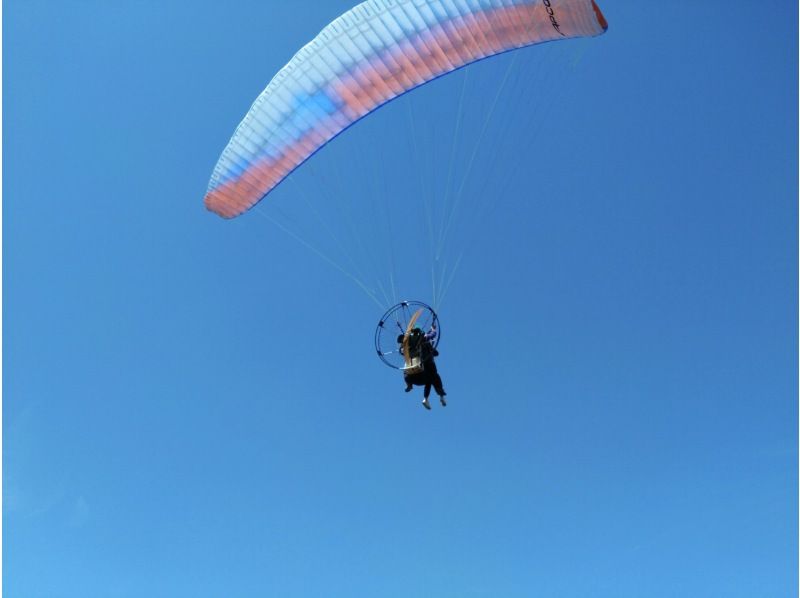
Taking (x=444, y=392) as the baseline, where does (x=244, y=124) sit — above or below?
above

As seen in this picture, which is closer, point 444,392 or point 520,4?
point 520,4

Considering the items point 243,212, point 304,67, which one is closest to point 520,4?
point 304,67

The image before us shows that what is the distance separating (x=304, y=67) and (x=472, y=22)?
368cm

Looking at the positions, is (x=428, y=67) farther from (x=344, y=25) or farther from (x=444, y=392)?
(x=444, y=392)

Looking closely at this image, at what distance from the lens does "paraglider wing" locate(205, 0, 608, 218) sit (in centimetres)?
1450

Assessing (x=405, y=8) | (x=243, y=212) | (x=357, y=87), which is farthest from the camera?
(x=243, y=212)

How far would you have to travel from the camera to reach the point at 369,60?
1496 centimetres

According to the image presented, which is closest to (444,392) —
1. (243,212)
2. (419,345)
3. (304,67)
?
(419,345)

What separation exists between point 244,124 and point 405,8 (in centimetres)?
440

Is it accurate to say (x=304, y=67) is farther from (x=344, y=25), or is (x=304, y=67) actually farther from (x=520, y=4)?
(x=520, y=4)

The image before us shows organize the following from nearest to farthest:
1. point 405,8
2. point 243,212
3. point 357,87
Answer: point 405,8 → point 357,87 → point 243,212

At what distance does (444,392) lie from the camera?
15828 millimetres

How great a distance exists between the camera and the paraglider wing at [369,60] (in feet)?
47.6

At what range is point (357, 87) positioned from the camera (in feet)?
50.3
